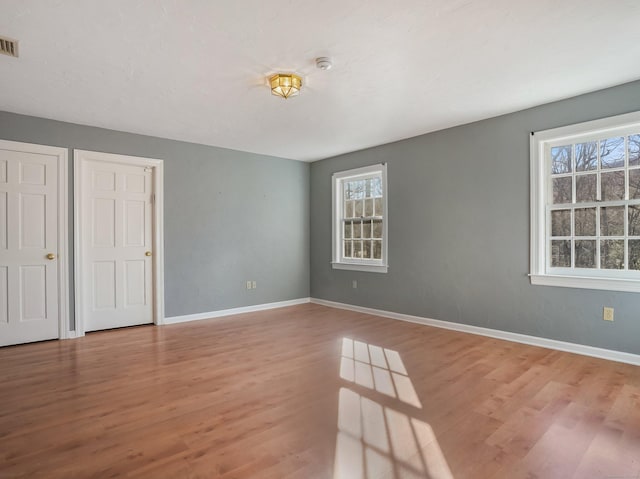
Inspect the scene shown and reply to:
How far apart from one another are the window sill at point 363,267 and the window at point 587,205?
2.06 metres

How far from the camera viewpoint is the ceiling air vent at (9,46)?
2504 mm

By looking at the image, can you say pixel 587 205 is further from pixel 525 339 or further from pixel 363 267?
pixel 363 267

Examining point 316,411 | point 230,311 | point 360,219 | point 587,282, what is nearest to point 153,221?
point 230,311

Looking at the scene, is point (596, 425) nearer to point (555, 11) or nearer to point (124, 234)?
point (555, 11)

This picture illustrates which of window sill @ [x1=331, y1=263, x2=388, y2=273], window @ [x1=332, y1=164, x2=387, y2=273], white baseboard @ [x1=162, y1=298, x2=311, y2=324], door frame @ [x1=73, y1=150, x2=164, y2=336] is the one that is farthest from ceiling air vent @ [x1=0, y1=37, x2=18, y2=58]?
window sill @ [x1=331, y1=263, x2=388, y2=273]

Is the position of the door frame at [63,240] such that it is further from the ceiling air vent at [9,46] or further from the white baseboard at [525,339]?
the white baseboard at [525,339]

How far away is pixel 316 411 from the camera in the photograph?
2412 millimetres

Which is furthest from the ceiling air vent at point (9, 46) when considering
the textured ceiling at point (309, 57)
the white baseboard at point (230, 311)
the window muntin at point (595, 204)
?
the window muntin at point (595, 204)

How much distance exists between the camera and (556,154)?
151 inches

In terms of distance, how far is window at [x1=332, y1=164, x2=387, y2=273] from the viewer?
5.52 meters

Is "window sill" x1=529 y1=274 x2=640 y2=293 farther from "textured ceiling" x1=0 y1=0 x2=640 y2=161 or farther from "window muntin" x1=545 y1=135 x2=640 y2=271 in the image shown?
"textured ceiling" x1=0 y1=0 x2=640 y2=161

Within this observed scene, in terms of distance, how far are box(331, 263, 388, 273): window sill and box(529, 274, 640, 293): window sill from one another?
6.71ft

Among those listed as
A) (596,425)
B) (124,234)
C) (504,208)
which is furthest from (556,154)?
(124,234)

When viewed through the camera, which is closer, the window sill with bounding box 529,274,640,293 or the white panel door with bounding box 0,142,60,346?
the window sill with bounding box 529,274,640,293
